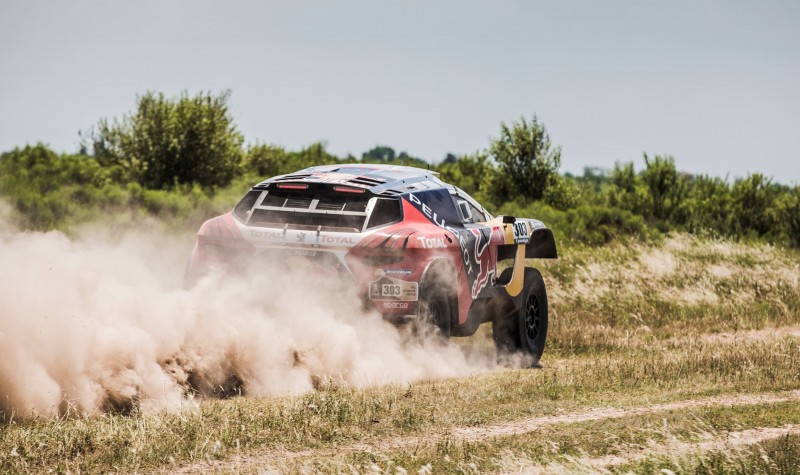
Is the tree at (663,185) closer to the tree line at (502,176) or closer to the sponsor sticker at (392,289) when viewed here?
the tree line at (502,176)

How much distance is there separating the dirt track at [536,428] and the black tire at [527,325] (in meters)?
2.94

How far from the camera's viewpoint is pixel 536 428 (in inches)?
314

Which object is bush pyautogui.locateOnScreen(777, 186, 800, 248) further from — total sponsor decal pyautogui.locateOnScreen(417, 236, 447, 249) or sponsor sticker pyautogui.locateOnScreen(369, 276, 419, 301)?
sponsor sticker pyautogui.locateOnScreen(369, 276, 419, 301)

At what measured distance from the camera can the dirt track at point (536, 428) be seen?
6496 millimetres

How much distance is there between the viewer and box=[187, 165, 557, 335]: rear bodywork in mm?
9656

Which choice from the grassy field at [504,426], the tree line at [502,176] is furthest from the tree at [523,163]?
the grassy field at [504,426]

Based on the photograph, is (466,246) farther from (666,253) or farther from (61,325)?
(666,253)

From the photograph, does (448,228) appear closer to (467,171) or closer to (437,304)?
(437,304)

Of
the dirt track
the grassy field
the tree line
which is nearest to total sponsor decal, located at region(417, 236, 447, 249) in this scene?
the grassy field

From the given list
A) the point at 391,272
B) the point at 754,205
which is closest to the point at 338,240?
the point at 391,272

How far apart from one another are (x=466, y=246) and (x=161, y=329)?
3324 millimetres

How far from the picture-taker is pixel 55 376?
778 centimetres

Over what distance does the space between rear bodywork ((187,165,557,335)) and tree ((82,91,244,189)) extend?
37.8 metres

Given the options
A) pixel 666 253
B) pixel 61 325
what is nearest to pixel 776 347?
pixel 61 325
